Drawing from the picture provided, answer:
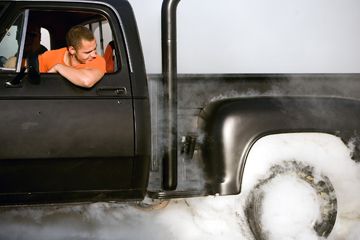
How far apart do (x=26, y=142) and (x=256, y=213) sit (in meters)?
1.75

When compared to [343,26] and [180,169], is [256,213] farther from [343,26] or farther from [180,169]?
[343,26]

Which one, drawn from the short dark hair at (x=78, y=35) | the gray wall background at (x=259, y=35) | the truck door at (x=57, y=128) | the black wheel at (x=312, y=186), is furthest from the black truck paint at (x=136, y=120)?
the gray wall background at (x=259, y=35)

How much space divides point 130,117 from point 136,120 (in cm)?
5

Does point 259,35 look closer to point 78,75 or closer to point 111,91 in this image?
point 111,91

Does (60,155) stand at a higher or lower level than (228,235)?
higher

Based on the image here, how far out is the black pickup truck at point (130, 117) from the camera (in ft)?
10.6

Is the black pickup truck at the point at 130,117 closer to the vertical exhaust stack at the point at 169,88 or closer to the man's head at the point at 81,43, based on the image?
the vertical exhaust stack at the point at 169,88

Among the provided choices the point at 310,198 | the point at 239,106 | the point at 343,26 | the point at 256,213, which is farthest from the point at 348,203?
the point at 343,26

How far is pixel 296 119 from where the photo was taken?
355 centimetres

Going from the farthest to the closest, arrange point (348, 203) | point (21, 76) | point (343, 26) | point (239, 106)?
point (343, 26) < point (348, 203) < point (239, 106) < point (21, 76)

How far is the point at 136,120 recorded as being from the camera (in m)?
3.38

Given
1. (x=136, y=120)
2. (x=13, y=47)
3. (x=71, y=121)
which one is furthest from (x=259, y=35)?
(x=13, y=47)

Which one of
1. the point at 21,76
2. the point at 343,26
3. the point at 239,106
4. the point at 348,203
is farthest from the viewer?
the point at 343,26

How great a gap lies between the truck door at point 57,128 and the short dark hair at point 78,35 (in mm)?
125
